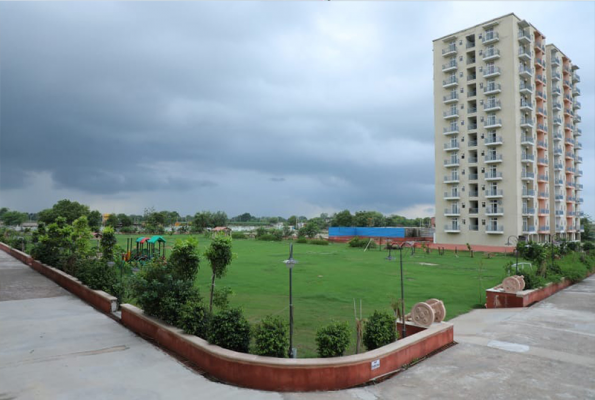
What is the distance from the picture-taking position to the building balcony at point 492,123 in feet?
144

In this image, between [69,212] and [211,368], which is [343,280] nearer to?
[211,368]

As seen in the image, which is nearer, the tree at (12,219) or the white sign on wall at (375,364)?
the white sign on wall at (375,364)

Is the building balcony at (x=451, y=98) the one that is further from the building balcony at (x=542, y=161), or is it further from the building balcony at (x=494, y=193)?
the building balcony at (x=542, y=161)

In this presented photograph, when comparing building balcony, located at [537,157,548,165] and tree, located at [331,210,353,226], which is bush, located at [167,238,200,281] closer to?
building balcony, located at [537,157,548,165]

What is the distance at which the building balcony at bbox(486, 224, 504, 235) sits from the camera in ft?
143

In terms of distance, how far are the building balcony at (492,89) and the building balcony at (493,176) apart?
942cm

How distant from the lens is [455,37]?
1897 inches

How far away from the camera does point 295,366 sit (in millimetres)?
6301

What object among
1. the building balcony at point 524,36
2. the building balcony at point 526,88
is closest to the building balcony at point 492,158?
the building balcony at point 526,88

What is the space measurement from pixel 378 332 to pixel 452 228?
43.8m

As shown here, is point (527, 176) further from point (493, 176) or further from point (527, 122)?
point (527, 122)

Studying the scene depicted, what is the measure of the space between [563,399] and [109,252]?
696 inches

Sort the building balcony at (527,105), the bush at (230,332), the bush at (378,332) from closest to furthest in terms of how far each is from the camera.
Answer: the bush at (230,332) < the bush at (378,332) < the building balcony at (527,105)

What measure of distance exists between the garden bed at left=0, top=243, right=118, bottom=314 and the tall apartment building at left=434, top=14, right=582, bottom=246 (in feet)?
140
